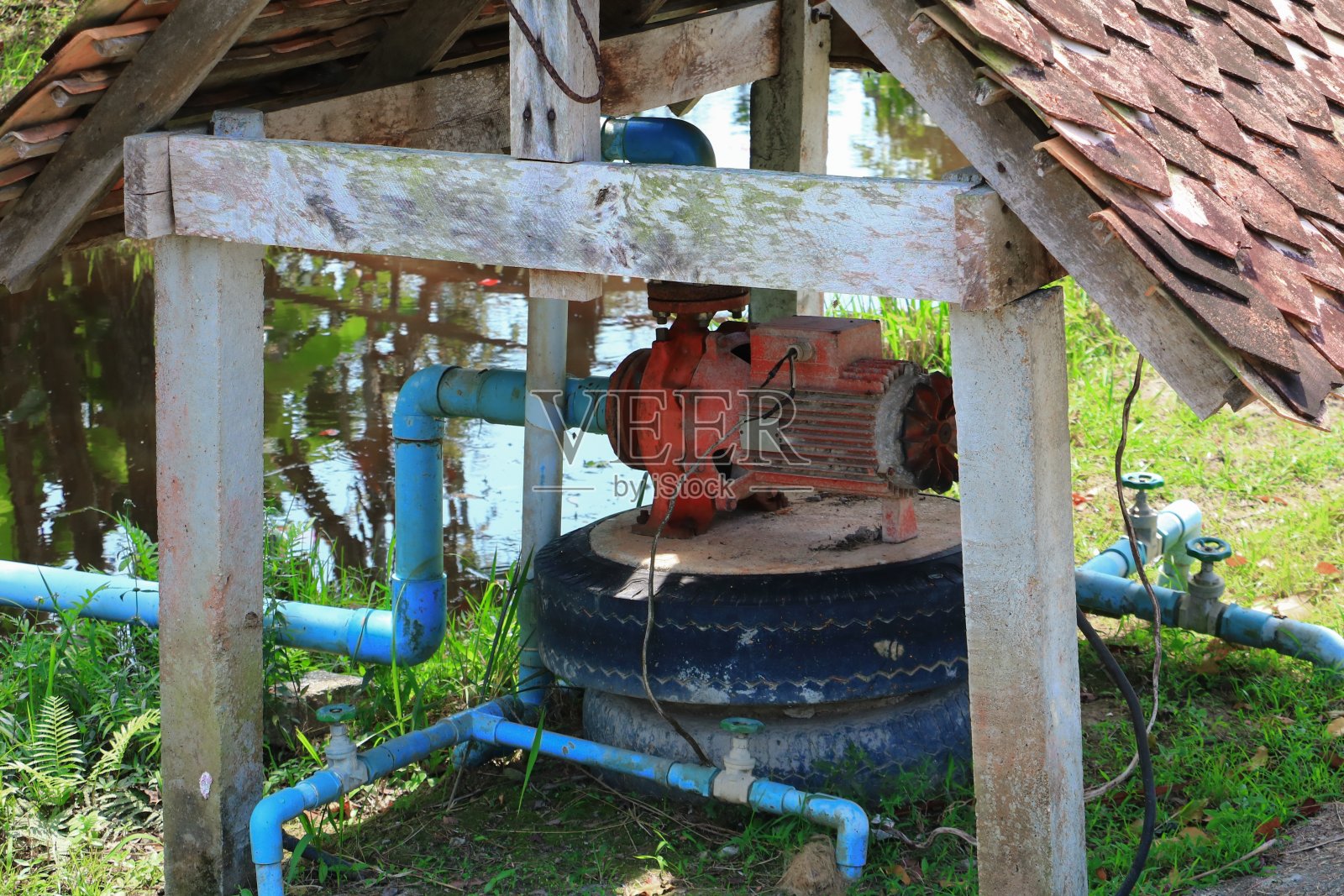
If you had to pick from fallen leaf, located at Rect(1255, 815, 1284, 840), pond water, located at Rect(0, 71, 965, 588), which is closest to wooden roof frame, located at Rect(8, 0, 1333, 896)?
fallen leaf, located at Rect(1255, 815, 1284, 840)

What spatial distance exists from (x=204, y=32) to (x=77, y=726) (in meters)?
2.04

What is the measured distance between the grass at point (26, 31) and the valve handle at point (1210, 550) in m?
7.81

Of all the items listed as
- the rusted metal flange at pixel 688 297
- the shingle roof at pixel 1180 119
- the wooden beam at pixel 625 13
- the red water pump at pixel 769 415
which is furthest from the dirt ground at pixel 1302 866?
the wooden beam at pixel 625 13

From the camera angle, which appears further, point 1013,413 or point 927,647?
point 927,647

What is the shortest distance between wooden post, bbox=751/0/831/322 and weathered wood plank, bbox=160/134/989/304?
2080 millimetres

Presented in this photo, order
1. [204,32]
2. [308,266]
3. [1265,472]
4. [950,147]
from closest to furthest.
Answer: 1. [204,32]
2. [1265,472]
3. [308,266]
4. [950,147]

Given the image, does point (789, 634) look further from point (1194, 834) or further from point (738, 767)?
point (1194, 834)

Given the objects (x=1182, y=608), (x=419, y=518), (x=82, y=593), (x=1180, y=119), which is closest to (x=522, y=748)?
(x=419, y=518)

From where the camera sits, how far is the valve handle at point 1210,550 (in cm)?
414

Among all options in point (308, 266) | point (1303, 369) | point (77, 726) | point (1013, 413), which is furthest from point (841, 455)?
point (308, 266)

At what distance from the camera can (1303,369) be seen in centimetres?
201

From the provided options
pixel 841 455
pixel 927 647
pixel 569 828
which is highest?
pixel 841 455

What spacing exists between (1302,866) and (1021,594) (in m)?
1.22

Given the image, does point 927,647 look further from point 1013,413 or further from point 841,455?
point 1013,413
